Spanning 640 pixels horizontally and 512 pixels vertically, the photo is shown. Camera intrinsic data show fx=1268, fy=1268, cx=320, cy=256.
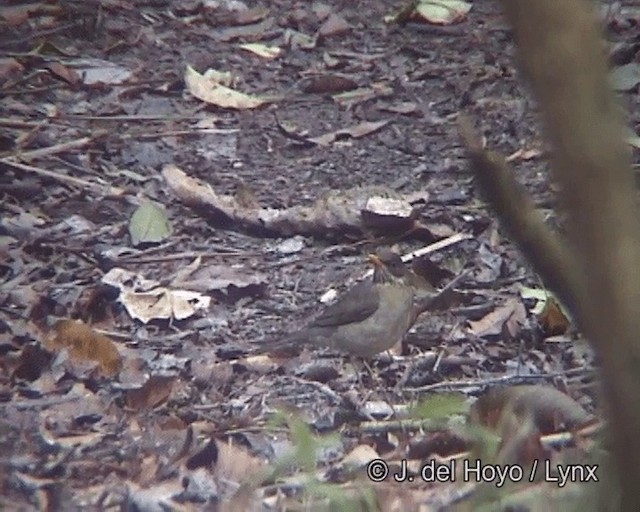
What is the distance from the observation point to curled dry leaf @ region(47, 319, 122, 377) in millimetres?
2137

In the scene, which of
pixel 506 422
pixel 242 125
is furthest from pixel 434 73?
pixel 506 422

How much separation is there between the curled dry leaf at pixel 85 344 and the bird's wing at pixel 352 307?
13.7 inches

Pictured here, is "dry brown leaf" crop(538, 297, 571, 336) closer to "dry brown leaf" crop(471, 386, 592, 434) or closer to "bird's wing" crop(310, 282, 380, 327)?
"dry brown leaf" crop(471, 386, 592, 434)

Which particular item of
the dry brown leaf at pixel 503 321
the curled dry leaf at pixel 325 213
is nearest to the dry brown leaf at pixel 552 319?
the dry brown leaf at pixel 503 321

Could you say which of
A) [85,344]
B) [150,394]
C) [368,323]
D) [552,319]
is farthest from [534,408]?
[85,344]

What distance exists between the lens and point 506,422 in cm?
185

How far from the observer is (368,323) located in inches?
86.5

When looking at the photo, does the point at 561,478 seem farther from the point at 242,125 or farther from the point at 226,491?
the point at 242,125

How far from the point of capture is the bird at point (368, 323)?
217cm

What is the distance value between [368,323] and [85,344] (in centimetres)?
49

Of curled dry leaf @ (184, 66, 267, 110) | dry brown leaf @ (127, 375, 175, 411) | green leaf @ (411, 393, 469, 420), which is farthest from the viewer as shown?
curled dry leaf @ (184, 66, 267, 110)

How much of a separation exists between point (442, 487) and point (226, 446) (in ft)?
1.30

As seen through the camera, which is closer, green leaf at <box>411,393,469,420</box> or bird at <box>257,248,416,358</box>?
green leaf at <box>411,393,469,420</box>

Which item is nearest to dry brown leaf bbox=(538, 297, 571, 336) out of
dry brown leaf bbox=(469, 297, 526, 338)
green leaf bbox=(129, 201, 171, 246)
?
dry brown leaf bbox=(469, 297, 526, 338)
